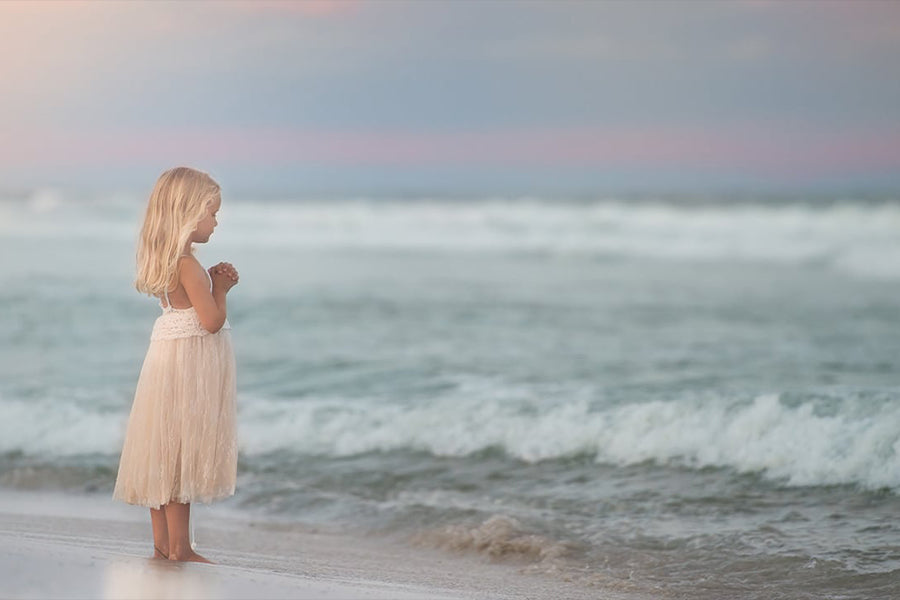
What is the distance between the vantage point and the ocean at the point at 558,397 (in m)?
5.49

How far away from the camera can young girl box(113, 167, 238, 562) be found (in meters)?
3.89

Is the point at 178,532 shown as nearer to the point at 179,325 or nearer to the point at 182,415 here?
the point at 182,415

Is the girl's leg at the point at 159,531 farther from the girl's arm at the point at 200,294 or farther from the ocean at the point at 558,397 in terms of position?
the ocean at the point at 558,397

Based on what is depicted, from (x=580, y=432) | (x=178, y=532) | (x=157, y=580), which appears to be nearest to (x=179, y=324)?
(x=178, y=532)

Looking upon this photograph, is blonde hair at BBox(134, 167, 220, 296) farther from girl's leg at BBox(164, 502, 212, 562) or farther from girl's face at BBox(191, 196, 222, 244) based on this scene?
girl's leg at BBox(164, 502, 212, 562)

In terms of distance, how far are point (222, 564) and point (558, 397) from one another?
4.69 meters

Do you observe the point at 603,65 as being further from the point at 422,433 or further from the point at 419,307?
the point at 422,433

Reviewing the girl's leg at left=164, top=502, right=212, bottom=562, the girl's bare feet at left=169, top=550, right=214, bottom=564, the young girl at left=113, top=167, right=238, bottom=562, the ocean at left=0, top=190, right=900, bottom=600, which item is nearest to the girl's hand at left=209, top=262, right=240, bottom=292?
the young girl at left=113, top=167, right=238, bottom=562

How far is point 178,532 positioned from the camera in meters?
3.99

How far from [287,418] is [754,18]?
47.7 ft

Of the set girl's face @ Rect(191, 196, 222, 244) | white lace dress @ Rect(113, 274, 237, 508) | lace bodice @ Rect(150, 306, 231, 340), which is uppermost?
girl's face @ Rect(191, 196, 222, 244)

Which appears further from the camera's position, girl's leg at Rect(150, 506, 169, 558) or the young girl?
girl's leg at Rect(150, 506, 169, 558)

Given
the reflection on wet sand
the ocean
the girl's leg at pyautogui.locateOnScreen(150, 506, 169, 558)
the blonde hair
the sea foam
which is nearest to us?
the reflection on wet sand

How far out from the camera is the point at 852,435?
6.86 metres
